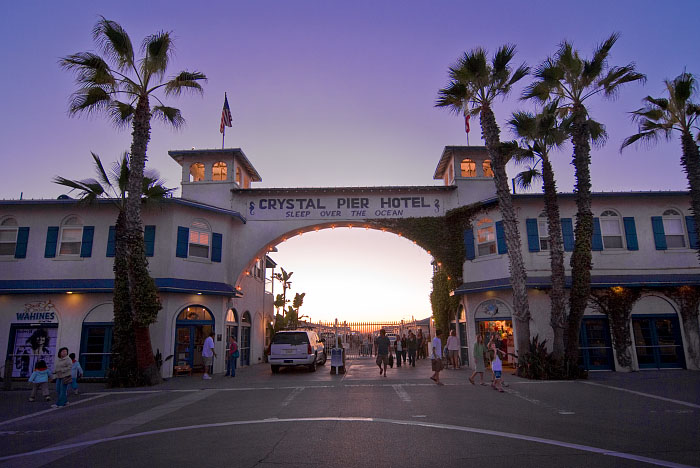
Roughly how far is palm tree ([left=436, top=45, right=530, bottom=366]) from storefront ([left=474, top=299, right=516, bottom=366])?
3.13 m

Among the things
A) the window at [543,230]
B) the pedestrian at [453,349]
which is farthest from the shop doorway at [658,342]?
the pedestrian at [453,349]

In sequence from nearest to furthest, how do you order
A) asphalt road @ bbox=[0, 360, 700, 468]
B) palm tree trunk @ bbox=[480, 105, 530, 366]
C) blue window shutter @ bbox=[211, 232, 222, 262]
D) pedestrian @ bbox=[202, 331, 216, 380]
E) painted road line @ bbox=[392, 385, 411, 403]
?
asphalt road @ bbox=[0, 360, 700, 468], painted road line @ bbox=[392, 385, 411, 403], palm tree trunk @ bbox=[480, 105, 530, 366], pedestrian @ bbox=[202, 331, 216, 380], blue window shutter @ bbox=[211, 232, 222, 262]

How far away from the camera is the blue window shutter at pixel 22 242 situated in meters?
19.0

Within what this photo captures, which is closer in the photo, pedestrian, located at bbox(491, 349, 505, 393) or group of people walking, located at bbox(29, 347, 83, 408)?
group of people walking, located at bbox(29, 347, 83, 408)

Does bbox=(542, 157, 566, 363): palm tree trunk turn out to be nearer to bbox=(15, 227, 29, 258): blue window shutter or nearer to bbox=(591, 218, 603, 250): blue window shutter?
bbox=(591, 218, 603, 250): blue window shutter

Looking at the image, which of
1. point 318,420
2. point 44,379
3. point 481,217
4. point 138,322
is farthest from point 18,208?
point 481,217

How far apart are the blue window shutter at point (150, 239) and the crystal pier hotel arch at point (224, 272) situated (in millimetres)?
42

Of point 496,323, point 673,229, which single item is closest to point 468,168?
point 496,323

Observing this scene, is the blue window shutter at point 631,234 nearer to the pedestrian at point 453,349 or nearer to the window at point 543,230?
the window at point 543,230

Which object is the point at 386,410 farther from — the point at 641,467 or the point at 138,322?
the point at 138,322

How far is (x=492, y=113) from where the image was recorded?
16.8 metres

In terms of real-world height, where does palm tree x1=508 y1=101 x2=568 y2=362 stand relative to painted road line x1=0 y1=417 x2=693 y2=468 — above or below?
above

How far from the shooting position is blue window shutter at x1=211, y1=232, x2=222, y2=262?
20.2 m

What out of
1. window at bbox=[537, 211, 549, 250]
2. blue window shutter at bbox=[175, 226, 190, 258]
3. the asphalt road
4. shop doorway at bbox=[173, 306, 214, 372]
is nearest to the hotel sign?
blue window shutter at bbox=[175, 226, 190, 258]
